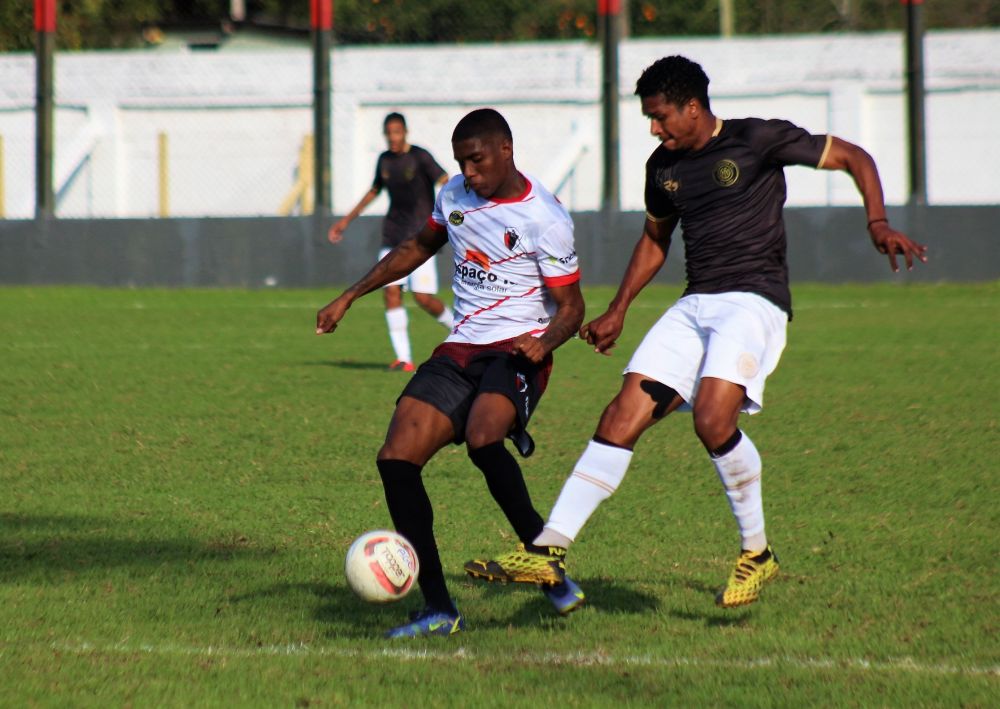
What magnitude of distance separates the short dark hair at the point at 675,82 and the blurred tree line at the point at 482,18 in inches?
872

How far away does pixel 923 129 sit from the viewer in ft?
70.7

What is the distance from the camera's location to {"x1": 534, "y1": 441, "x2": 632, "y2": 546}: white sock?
5.08 metres

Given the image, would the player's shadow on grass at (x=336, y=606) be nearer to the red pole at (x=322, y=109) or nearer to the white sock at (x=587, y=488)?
the white sock at (x=587, y=488)

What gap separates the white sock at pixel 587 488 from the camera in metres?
5.08

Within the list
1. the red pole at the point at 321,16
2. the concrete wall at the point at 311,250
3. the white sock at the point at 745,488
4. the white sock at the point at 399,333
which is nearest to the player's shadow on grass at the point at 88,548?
the white sock at the point at 745,488

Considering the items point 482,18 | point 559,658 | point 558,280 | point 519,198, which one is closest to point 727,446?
point 558,280

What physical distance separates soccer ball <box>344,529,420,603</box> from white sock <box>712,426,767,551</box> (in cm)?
118

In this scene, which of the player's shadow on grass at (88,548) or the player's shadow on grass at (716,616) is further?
the player's shadow on grass at (88,548)

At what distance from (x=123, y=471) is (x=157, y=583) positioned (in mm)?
2605

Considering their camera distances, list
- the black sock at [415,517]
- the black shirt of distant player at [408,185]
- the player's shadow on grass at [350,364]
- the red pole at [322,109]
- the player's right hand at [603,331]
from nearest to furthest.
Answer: the black sock at [415,517] < the player's right hand at [603,331] < the player's shadow on grass at [350,364] < the black shirt of distant player at [408,185] < the red pole at [322,109]

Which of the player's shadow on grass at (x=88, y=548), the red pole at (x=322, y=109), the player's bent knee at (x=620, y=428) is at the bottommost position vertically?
the player's shadow on grass at (x=88, y=548)

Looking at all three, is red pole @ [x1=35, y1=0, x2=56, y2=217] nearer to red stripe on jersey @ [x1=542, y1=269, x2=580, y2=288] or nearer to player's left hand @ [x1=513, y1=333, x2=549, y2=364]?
red stripe on jersey @ [x1=542, y1=269, x2=580, y2=288]

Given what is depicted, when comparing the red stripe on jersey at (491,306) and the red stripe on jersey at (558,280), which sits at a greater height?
the red stripe on jersey at (558,280)

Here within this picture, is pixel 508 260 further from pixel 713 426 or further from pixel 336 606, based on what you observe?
pixel 336 606
